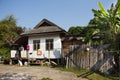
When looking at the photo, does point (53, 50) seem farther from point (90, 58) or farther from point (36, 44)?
point (90, 58)

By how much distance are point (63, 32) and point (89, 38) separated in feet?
22.9

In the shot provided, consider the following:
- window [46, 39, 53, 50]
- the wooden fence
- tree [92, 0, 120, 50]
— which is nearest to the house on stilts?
window [46, 39, 53, 50]

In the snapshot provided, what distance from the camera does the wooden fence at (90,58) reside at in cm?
1966

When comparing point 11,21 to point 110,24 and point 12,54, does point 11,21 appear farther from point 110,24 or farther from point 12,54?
point 110,24

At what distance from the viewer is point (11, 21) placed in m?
54.0

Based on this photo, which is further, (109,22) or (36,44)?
(36,44)

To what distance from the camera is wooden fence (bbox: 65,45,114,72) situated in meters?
19.7

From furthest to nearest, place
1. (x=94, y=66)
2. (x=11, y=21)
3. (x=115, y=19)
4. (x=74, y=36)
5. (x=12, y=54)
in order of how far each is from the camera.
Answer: (x=11, y=21) → (x=12, y=54) → (x=74, y=36) → (x=94, y=66) → (x=115, y=19)

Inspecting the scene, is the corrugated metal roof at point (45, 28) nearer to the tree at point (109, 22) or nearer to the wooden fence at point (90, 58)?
the wooden fence at point (90, 58)

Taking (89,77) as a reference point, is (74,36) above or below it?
above

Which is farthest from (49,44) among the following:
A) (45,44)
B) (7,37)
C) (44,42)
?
(7,37)

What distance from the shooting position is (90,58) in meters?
20.9

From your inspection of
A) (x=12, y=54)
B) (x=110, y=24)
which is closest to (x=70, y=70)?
(x=110, y=24)

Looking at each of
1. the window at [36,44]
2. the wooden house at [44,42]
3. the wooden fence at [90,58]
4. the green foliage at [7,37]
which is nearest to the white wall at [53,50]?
the wooden house at [44,42]
